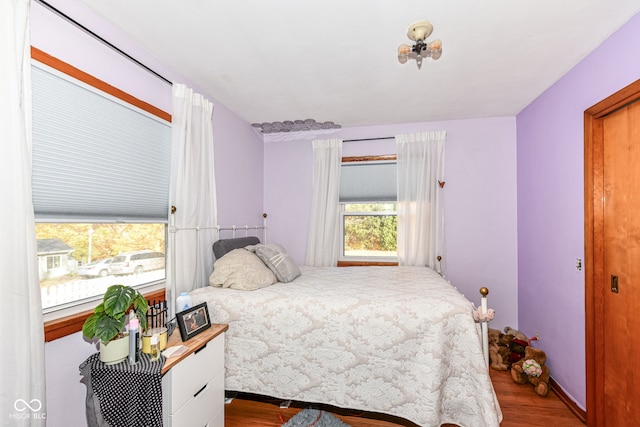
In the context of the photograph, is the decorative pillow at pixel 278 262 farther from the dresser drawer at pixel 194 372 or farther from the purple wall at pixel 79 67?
the purple wall at pixel 79 67

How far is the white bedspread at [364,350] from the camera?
6.17 ft

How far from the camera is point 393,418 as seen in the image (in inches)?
81.9

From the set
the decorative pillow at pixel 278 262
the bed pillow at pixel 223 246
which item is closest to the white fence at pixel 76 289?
the bed pillow at pixel 223 246

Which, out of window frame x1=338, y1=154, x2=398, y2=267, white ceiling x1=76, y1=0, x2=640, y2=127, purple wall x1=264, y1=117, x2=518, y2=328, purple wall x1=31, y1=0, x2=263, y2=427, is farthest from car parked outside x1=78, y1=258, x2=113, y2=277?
purple wall x1=264, y1=117, x2=518, y2=328

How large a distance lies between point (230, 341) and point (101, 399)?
0.85m

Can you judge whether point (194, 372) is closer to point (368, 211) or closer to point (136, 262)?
point (136, 262)

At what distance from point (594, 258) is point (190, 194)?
10.5 feet

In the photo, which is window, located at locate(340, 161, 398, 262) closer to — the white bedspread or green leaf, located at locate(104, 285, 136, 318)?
the white bedspread

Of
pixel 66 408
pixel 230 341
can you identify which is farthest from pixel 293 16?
pixel 66 408

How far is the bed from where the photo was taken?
1.88m

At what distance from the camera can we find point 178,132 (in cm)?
240

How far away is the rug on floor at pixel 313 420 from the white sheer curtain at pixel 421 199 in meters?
2.04

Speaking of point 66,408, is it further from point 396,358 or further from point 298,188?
point 298,188

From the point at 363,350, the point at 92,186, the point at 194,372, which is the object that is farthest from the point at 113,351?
the point at 363,350
